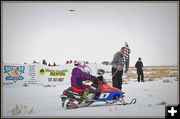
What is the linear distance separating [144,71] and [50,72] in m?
1.80

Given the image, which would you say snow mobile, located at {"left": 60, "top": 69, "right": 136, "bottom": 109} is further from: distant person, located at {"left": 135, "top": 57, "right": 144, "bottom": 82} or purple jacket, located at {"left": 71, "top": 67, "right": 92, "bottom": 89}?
distant person, located at {"left": 135, "top": 57, "right": 144, "bottom": 82}

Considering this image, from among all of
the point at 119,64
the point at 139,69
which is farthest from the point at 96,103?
the point at 139,69

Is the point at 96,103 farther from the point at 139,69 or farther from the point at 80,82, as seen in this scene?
the point at 139,69

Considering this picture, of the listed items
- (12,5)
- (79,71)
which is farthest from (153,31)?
(12,5)

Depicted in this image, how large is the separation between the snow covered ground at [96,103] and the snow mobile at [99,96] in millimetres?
77

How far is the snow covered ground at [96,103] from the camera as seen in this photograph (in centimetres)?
527

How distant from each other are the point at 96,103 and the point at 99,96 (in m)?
0.14

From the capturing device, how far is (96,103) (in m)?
5.34

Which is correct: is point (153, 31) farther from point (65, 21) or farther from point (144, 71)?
point (65, 21)

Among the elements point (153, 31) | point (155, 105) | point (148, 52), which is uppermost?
point (153, 31)

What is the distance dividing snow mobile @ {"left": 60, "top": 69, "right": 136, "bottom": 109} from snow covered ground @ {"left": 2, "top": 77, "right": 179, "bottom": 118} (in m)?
0.08

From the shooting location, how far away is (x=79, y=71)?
17.5ft

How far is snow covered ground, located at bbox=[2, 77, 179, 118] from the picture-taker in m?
5.27

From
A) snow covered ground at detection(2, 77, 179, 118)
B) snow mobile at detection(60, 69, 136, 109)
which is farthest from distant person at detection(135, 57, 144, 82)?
snow mobile at detection(60, 69, 136, 109)
